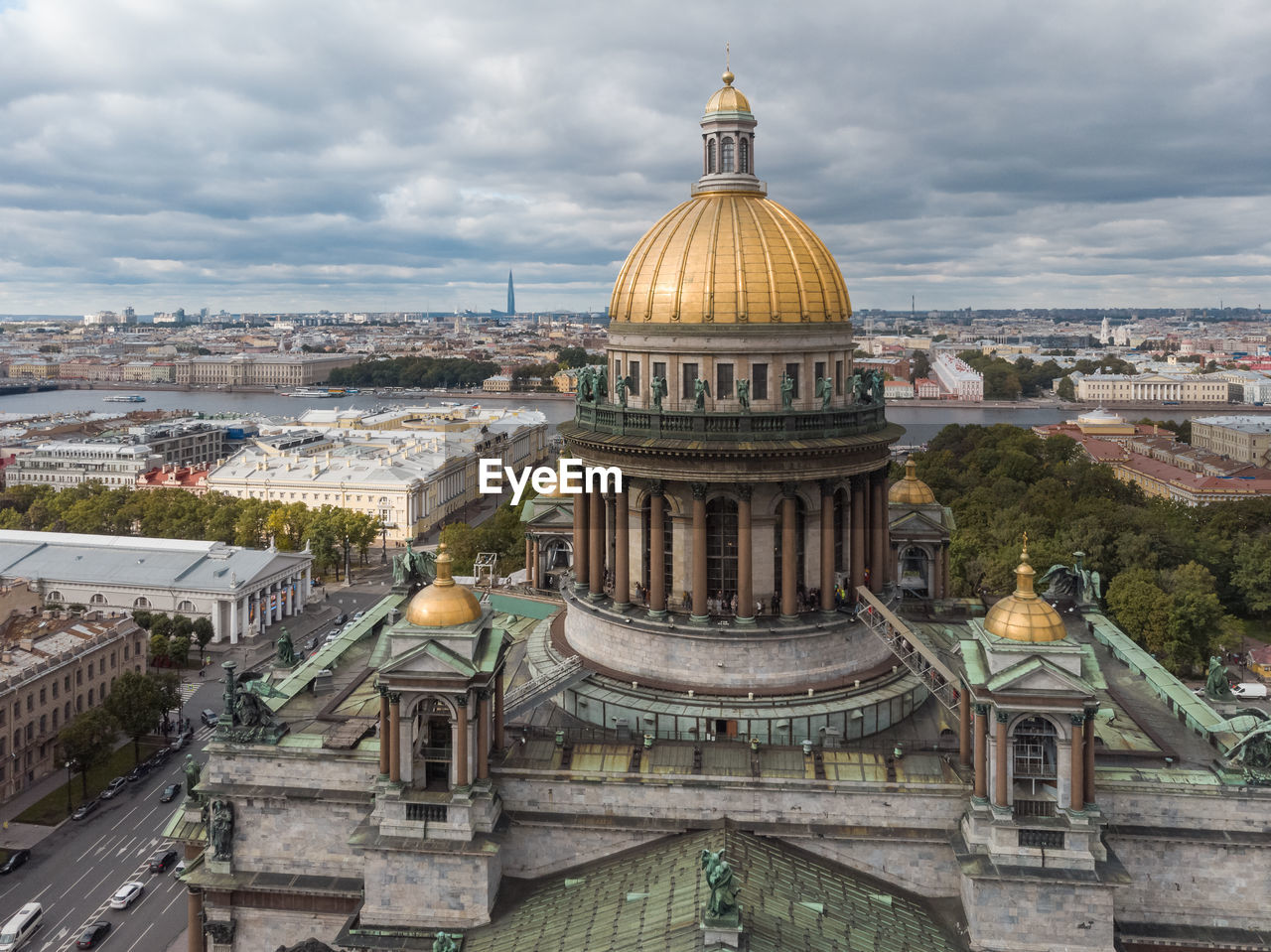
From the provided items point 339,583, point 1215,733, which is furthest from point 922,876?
point 339,583

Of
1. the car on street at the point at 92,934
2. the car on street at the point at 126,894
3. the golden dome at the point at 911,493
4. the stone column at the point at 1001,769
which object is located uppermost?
the golden dome at the point at 911,493

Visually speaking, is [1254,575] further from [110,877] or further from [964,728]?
[110,877]

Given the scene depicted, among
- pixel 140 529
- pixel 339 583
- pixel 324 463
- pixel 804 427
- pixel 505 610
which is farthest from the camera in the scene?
pixel 324 463

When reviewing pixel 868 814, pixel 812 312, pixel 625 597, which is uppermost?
pixel 812 312

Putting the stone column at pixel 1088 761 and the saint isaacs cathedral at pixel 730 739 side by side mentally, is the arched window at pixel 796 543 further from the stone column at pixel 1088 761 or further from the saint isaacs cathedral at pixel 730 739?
the stone column at pixel 1088 761

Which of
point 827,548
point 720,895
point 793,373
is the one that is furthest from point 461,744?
point 793,373

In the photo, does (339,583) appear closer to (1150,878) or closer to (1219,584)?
(1219,584)

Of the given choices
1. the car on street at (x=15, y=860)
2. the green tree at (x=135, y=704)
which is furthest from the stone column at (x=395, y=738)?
the green tree at (x=135, y=704)

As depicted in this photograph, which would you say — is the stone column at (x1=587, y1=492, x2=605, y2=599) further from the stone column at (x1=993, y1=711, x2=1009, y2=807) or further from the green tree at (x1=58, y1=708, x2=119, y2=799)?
the green tree at (x1=58, y1=708, x2=119, y2=799)
